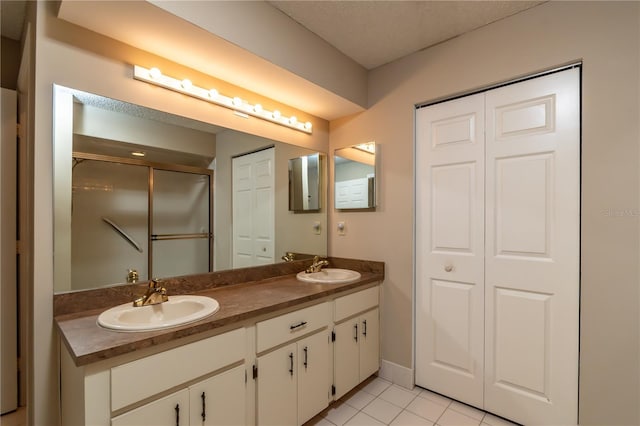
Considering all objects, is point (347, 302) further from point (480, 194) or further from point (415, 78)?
point (415, 78)

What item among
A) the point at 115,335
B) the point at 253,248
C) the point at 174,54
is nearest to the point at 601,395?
the point at 253,248

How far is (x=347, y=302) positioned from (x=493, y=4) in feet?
6.47

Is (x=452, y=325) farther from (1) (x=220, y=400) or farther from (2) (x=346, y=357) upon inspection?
(1) (x=220, y=400)

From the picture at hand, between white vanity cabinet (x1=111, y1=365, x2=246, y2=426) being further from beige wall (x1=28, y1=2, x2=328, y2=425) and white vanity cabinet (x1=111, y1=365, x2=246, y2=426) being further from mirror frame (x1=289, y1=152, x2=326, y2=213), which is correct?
mirror frame (x1=289, y1=152, x2=326, y2=213)

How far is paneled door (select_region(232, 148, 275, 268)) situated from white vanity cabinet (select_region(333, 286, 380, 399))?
2.17 feet

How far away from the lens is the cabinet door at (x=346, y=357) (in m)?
1.80

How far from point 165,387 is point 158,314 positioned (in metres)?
0.41

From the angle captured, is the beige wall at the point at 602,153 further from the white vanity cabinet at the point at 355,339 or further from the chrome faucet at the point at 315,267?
the chrome faucet at the point at 315,267

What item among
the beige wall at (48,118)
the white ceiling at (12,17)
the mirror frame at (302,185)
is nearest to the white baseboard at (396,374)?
the mirror frame at (302,185)

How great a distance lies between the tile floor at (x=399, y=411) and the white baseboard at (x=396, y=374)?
0.05 meters

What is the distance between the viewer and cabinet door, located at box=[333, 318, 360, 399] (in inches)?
71.0

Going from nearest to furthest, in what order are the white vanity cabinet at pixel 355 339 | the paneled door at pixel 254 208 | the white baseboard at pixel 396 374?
the white vanity cabinet at pixel 355 339, the paneled door at pixel 254 208, the white baseboard at pixel 396 374

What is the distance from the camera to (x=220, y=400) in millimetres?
1212

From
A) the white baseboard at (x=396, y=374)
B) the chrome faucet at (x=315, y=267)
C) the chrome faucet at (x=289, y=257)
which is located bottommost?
the white baseboard at (x=396, y=374)
